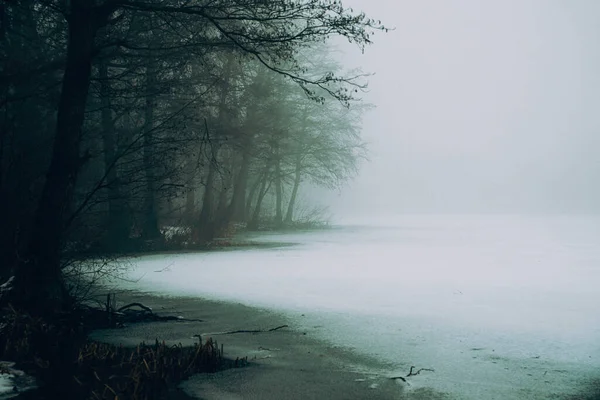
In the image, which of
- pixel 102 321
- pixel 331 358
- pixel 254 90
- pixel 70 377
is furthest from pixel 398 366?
pixel 254 90

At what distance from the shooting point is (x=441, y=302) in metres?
10.7

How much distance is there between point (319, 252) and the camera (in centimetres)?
1991

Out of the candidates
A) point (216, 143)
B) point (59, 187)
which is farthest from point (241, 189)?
point (59, 187)

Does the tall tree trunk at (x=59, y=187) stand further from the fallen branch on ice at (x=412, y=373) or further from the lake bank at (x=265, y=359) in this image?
the fallen branch on ice at (x=412, y=373)

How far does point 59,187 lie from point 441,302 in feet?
20.5

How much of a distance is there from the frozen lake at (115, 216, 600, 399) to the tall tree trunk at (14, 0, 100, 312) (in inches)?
129

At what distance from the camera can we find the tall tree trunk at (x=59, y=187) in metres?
7.73

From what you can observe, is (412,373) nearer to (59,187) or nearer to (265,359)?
(265,359)

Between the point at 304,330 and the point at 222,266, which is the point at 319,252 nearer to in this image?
the point at 222,266

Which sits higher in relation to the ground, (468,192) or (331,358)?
(468,192)

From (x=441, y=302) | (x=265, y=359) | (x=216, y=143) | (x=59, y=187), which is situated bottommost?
(x=265, y=359)

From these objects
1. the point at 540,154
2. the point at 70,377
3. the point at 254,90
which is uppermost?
the point at 540,154

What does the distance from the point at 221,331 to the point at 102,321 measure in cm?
160

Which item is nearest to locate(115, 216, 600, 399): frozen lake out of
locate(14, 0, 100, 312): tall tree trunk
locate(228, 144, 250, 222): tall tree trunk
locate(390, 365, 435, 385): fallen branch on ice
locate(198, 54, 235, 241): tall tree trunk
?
locate(390, 365, 435, 385): fallen branch on ice
